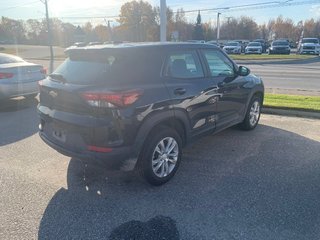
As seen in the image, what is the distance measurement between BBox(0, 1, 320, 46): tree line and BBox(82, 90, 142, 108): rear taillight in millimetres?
64089

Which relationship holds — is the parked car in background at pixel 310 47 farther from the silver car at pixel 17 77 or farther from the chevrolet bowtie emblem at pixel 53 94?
the chevrolet bowtie emblem at pixel 53 94

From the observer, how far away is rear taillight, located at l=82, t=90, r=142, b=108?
→ 10.1 ft

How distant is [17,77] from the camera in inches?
295

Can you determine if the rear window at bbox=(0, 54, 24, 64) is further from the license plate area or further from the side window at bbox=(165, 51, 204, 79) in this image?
the side window at bbox=(165, 51, 204, 79)

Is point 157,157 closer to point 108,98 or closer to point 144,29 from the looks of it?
point 108,98

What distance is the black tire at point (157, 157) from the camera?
11.4 feet

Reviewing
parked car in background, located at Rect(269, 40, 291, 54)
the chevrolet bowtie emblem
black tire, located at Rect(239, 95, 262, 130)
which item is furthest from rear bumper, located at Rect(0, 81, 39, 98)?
parked car in background, located at Rect(269, 40, 291, 54)

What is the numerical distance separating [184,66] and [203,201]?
1.79 metres

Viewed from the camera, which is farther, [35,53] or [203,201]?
[35,53]

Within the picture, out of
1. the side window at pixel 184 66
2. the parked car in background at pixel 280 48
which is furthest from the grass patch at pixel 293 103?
A: the parked car in background at pixel 280 48

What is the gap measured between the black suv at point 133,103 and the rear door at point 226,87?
0.06m

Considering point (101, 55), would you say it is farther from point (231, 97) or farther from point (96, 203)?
point (231, 97)

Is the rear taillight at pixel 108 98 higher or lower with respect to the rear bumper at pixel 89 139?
higher

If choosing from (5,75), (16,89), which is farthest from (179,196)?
(5,75)
